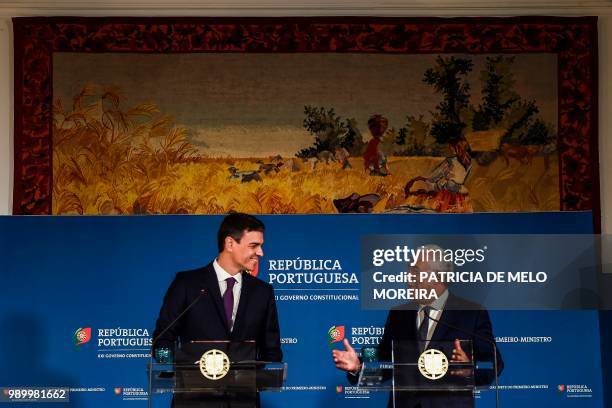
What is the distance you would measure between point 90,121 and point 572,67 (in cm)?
387

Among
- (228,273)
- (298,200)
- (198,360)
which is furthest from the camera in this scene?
(298,200)

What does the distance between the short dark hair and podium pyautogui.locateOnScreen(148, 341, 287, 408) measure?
1.85 meters

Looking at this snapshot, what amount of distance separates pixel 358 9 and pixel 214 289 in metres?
2.64

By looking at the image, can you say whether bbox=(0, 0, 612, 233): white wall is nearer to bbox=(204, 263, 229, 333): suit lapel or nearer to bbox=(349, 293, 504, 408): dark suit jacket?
bbox=(349, 293, 504, 408): dark suit jacket

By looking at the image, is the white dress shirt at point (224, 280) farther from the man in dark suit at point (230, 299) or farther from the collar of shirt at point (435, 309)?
the collar of shirt at point (435, 309)

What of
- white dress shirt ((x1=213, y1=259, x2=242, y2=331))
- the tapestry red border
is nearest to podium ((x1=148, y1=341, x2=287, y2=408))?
white dress shirt ((x1=213, y1=259, x2=242, y2=331))

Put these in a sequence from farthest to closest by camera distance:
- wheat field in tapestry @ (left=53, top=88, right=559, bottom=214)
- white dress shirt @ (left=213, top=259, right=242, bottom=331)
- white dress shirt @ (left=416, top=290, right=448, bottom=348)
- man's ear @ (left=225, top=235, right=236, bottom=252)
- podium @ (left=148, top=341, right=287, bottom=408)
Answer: wheat field in tapestry @ (left=53, top=88, right=559, bottom=214) < man's ear @ (left=225, top=235, right=236, bottom=252) < white dress shirt @ (left=213, top=259, right=242, bottom=331) < white dress shirt @ (left=416, top=290, right=448, bottom=348) < podium @ (left=148, top=341, right=287, bottom=408)

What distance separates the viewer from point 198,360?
197 inches

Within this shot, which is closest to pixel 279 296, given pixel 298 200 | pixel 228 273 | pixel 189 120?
pixel 228 273

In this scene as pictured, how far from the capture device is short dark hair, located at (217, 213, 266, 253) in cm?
683

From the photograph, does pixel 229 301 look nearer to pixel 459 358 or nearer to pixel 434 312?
pixel 434 312

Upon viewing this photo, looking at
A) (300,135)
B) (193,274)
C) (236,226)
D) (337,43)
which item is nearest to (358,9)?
(337,43)

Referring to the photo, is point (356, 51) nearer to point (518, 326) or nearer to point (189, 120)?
point (189, 120)

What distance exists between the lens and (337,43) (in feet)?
25.3
